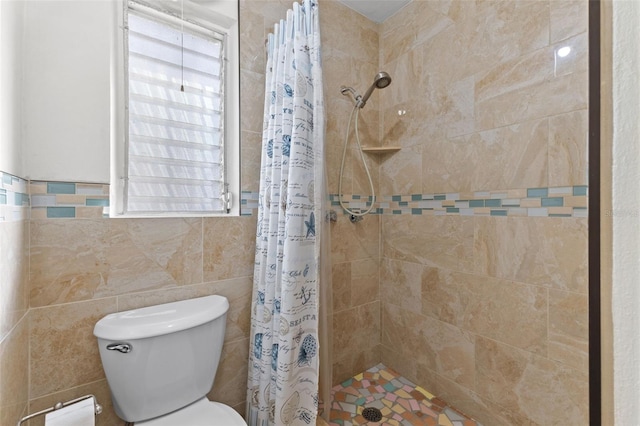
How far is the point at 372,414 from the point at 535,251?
1.13 metres

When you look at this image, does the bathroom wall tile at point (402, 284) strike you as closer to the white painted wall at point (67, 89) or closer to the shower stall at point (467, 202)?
the shower stall at point (467, 202)

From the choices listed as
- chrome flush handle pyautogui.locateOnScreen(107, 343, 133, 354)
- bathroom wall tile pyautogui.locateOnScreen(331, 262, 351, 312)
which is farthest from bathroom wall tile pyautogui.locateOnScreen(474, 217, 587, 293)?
chrome flush handle pyautogui.locateOnScreen(107, 343, 133, 354)

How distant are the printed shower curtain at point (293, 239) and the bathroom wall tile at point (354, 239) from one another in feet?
1.74

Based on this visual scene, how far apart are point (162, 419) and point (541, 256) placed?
1.60m

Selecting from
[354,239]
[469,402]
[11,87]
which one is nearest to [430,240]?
[354,239]

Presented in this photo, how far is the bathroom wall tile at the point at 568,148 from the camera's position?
3.34ft

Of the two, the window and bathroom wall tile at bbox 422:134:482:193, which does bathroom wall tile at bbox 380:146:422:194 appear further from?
the window

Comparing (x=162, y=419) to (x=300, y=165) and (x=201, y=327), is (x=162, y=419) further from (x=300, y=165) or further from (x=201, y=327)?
(x=300, y=165)

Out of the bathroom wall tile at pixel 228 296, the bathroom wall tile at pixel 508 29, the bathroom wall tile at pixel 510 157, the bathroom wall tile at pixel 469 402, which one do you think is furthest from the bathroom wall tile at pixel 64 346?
the bathroom wall tile at pixel 508 29

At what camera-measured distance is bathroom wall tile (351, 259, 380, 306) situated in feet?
5.64

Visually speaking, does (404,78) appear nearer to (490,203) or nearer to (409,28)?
(409,28)

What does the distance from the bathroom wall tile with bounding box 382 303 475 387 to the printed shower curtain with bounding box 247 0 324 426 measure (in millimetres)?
786

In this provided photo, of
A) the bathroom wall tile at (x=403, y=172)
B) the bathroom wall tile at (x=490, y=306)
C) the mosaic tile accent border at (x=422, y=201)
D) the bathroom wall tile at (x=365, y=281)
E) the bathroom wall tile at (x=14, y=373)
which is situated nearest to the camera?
the bathroom wall tile at (x=14, y=373)

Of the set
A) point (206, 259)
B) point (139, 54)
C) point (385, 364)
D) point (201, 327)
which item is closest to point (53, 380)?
point (201, 327)
